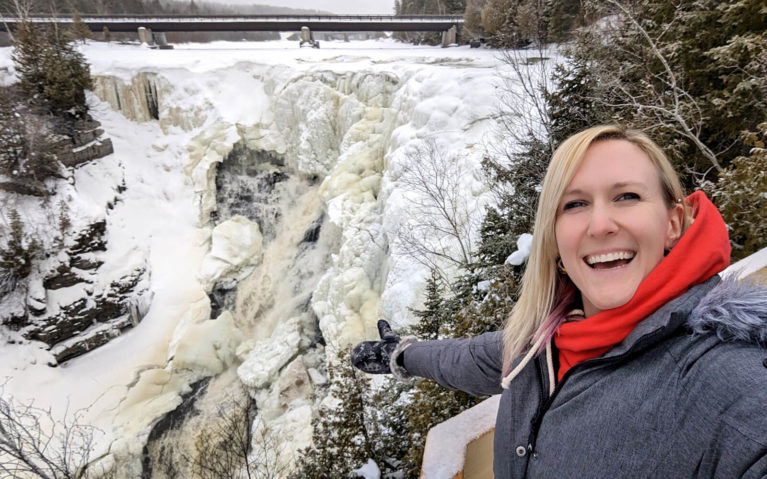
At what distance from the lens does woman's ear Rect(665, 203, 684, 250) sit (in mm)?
1103

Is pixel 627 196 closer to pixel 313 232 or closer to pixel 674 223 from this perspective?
pixel 674 223

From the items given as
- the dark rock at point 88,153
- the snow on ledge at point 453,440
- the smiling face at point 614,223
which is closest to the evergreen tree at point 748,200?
the snow on ledge at point 453,440

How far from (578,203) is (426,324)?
5.35 metres

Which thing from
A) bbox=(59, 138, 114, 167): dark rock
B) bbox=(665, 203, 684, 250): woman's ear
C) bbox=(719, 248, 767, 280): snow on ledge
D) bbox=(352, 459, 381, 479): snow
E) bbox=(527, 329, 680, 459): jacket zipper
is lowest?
bbox=(352, 459, 381, 479): snow

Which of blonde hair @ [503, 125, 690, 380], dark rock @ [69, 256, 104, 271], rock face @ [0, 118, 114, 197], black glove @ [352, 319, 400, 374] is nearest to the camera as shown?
blonde hair @ [503, 125, 690, 380]

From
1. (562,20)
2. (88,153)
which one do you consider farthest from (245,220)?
(562,20)

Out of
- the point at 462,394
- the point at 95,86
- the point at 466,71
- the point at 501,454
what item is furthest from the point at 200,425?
the point at 95,86

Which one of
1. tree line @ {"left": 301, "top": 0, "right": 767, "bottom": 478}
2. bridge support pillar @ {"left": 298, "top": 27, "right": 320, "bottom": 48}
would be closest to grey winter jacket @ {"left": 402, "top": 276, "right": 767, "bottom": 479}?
tree line @ {"left": 301, "top": 0, "right": 767, "bottom": 478}

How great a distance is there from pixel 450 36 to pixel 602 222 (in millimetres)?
25912

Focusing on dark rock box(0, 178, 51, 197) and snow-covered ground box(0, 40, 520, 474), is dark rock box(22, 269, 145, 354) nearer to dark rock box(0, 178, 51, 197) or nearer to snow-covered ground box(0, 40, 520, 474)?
snow-covered ground box(0, 40, 520, 474)

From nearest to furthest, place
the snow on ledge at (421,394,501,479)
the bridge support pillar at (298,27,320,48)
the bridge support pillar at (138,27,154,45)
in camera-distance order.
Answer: the snow on ledge at (421,394,501,479) < the bridge support pillar at (138,27,154,45) < the bridge support pillar at (298,27,320,48)

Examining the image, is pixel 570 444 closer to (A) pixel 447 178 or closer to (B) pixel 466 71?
(A) pixel 447 178

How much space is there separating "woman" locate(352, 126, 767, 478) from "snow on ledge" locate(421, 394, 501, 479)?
3.24 feet

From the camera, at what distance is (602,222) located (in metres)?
1.05
